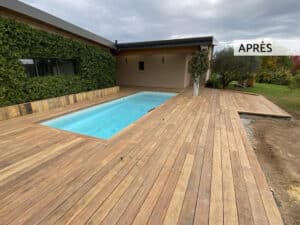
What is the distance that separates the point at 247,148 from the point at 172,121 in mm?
1821

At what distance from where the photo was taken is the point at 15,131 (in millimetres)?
3520

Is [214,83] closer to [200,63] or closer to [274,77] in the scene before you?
[200,63]

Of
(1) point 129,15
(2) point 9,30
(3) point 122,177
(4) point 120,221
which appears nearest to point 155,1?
(1) point 129,15

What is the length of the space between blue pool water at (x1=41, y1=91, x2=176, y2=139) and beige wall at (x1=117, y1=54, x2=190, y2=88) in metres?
3.27

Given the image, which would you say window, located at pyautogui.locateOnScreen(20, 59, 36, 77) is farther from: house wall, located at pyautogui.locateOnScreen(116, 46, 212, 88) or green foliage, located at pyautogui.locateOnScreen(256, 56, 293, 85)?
green foliage, located at pyautogui.locateOnScreen(256, 56, 293, 85)

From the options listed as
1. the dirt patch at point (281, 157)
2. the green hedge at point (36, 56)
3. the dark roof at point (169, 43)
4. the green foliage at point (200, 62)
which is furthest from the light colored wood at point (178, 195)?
the dark roof at point (169, 43)

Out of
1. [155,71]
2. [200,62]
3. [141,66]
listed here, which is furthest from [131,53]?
[200,62]

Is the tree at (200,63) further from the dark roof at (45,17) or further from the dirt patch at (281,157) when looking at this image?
the dark roof at (45,17)

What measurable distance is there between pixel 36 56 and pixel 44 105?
1.54 meters

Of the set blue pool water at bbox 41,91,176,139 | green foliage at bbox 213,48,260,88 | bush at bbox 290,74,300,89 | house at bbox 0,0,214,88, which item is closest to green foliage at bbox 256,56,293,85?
green foliage at bbox 213,48,260,88

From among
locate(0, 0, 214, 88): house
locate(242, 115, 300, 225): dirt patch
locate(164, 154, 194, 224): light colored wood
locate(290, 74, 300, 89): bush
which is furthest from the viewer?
locate(290, 74, 300, 89): bush

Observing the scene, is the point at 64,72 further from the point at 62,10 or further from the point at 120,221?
the point at 120,221

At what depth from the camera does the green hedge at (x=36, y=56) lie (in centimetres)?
440

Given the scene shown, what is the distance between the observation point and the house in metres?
5.05
